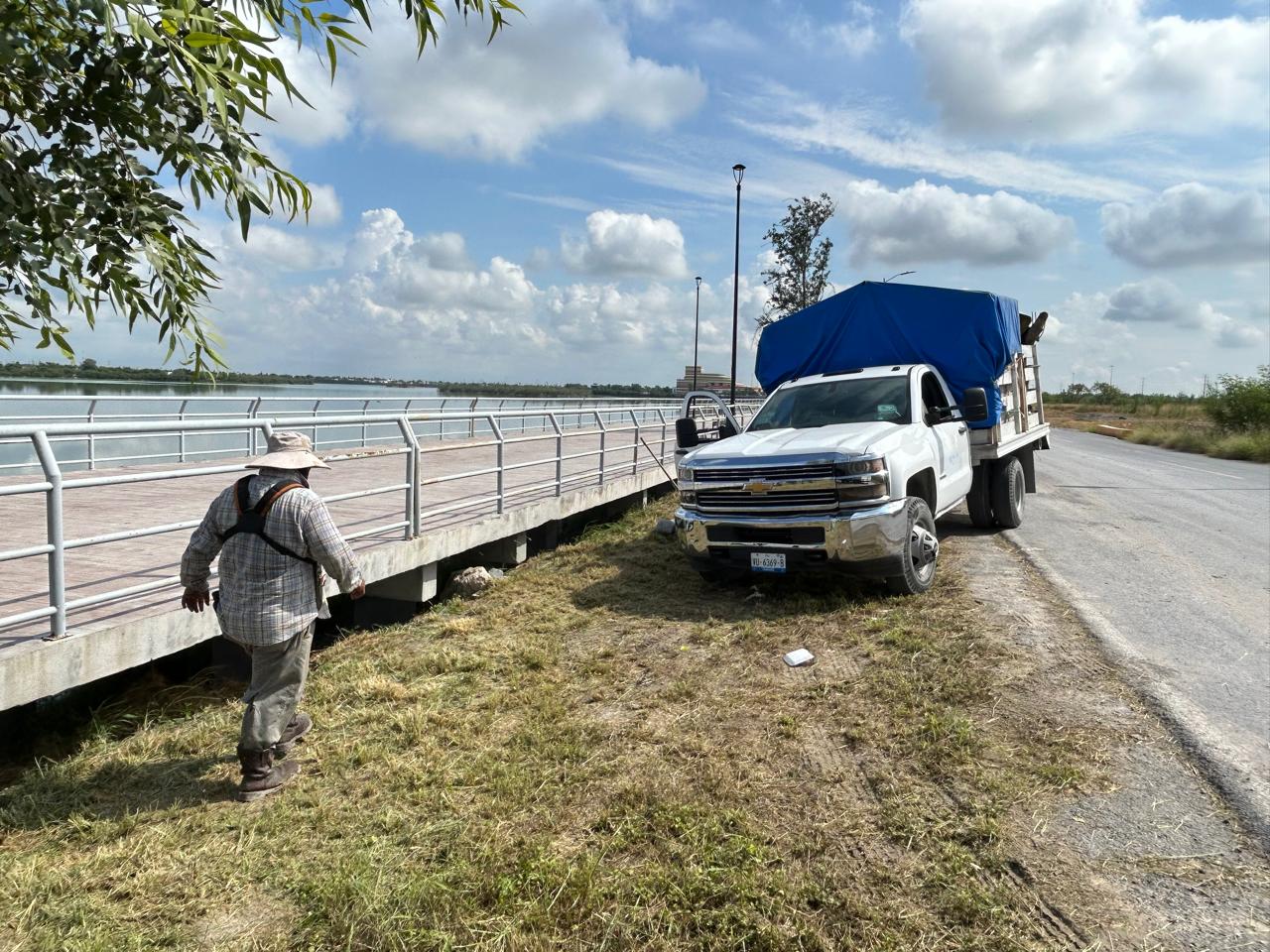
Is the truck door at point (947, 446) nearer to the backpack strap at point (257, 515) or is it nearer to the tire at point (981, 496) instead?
the tire at point (981, 496)

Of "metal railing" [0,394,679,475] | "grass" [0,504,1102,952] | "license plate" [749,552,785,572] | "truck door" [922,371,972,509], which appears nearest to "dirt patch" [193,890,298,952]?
"grass" [0,504,1102,952]

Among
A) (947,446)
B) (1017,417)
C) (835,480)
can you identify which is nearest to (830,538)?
(835,480)

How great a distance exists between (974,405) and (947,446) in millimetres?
472

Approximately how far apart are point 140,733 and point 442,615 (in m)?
2.59

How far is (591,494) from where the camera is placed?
1027cm

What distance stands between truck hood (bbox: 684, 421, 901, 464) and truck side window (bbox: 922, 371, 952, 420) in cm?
124

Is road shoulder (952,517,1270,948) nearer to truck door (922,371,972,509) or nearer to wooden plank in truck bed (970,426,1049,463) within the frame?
truck door (922,371,972,509)

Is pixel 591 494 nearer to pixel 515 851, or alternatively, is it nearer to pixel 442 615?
pixel 442 615

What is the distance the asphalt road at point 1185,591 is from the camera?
13.9 feet

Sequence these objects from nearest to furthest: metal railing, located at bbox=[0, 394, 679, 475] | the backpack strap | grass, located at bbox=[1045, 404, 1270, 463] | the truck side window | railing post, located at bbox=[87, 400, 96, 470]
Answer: the backpack strap < the truck side window < metal railing, located at bbox=[0, 394, 679, 475] < railing post, located at bbox=[87, 400, 96, 470] < grass, located at bbox=[1045, 404, 1270, 463]

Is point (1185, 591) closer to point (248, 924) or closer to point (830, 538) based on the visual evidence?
point (830, 538)

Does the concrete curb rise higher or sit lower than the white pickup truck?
lower

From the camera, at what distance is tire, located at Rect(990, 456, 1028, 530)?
948 centimetres

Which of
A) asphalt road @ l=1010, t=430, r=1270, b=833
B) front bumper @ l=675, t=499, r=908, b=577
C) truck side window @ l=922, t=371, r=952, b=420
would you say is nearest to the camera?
asphalt road @ l=1010, t=430, r=1270, b=833
